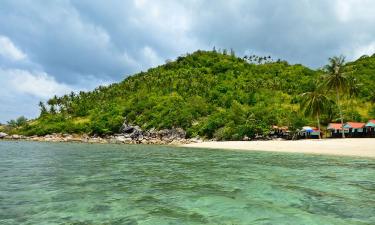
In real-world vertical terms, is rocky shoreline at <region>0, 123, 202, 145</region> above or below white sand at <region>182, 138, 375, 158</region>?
above

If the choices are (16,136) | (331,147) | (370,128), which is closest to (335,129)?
(370,128)

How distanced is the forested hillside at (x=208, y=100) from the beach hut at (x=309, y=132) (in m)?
1.42

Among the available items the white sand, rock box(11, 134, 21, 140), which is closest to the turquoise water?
the white sand

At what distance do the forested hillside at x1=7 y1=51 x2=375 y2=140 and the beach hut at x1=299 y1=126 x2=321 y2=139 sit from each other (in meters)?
1.42

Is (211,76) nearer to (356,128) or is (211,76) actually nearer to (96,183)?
(356,128)

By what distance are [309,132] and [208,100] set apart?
3614 centimetres

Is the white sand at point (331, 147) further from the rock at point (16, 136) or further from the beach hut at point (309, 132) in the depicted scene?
the rock at point (16, 136)

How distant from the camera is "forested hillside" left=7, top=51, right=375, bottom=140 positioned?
77.4 m

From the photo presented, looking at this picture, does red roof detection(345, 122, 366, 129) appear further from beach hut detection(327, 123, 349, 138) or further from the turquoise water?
the turquoise water

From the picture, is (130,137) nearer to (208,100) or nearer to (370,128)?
(208,100)

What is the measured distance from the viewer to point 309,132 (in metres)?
70.2

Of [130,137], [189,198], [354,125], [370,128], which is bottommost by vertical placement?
[189,198]

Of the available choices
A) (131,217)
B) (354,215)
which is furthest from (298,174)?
(131,217)

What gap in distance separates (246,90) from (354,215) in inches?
3757
